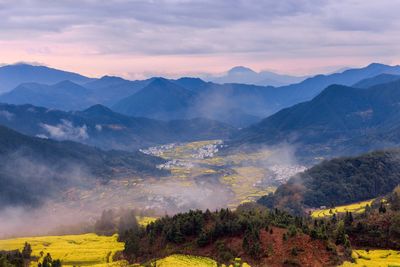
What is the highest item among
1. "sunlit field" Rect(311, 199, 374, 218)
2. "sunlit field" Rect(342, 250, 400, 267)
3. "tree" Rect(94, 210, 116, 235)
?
"tree" Rect(94, 210, 116, 235)

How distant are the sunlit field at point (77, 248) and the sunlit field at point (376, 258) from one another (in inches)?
2034

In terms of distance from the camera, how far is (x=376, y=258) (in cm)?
8075

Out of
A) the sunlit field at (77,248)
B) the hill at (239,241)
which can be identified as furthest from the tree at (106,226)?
the hill at (239,241)

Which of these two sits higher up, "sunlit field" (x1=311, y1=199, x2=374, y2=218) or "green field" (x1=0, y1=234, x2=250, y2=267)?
"green field" (x1=0, y1=234, x2=250, y2=267)

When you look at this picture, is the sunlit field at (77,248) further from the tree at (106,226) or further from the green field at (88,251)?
the tree at (106,226)

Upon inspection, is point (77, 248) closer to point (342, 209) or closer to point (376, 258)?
point (376, 258)

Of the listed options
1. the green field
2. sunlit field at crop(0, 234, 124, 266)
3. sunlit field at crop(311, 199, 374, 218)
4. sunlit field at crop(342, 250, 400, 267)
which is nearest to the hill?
sunlit field at crop(342, 250, 400, 267)

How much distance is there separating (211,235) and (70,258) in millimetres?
40400

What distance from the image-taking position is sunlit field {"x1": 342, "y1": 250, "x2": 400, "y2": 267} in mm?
75188

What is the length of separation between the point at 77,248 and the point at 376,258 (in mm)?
76004

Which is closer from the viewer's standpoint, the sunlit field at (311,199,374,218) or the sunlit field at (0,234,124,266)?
the sunlit field at (0,234,124,266)

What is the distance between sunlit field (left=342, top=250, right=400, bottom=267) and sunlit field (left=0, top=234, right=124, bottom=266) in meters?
51.7

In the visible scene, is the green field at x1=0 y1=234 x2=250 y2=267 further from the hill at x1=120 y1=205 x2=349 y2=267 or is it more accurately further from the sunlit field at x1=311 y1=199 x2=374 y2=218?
the sunlit field at x1=311 y1=199 x2=374 y2=218

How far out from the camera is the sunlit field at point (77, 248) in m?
107
